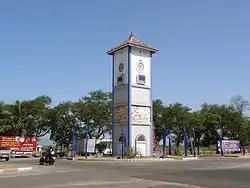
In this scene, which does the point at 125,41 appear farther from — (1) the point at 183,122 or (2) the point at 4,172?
(2) the point at 4,172

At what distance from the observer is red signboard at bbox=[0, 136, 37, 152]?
1713 inches

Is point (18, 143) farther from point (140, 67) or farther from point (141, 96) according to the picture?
point (140, 67)

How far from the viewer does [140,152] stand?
39.0 m

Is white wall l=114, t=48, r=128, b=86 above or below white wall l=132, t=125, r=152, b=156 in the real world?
above

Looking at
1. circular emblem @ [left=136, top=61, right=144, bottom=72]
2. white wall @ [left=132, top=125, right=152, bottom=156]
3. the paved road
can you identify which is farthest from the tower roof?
the paved road

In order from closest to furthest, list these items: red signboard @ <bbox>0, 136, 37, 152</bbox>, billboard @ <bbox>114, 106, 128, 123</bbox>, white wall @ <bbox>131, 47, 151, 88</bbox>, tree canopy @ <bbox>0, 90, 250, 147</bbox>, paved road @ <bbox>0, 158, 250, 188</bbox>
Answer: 1. paved road @ <bbox>0, 158, 250, 188</bbox>
2. billboard @ <bbox>114, 106, 128, 123</bbox>
3. white wall @ <bbox>131, 47, 151, 88</bbox>
4. red signboard @ <bbox>0, 136, 37, 152</bbox>
5. tree canopy @ <bbox>0, 90, 250, 147</bbox>

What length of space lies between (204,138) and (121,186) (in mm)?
59956

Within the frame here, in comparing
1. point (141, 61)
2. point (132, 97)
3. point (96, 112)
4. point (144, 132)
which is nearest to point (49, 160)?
point (132, 97)

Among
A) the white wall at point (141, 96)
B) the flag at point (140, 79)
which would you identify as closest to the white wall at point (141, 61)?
the flag at point (140, 79)

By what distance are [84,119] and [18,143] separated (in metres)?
14.4

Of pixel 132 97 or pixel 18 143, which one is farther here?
pixel 18 143

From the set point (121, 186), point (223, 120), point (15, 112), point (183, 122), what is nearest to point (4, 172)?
point (121, 186)

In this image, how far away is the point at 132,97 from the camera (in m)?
40.2

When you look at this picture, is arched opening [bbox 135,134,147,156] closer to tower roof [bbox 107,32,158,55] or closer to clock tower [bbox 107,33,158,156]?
clock tower [bbox 107,33,158,156]
